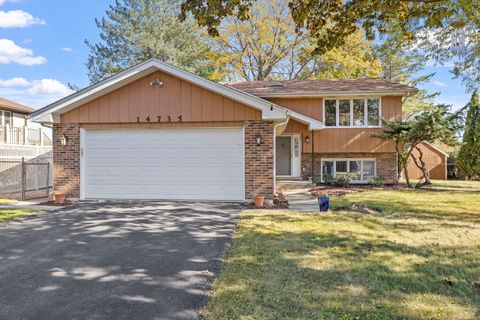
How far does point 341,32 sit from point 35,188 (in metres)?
13.2

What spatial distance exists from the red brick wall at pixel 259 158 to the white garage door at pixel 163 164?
10.2 inches

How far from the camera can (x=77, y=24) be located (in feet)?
79.6

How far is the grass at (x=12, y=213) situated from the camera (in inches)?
304

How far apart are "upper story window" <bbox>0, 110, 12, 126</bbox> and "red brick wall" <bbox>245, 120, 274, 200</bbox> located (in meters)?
19.9

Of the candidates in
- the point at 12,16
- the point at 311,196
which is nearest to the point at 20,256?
the point at 311,196

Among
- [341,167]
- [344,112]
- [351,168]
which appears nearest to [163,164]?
[341,167]

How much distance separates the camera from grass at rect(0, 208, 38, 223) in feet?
25.3

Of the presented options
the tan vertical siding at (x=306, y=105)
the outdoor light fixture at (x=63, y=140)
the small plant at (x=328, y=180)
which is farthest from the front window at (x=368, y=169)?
the outdoor light fixture at (x=63, y=140)

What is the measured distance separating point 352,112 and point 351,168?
274 centimetres

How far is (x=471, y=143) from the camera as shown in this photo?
14617mm

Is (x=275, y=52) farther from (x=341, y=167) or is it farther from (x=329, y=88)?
(x=341, y=167)

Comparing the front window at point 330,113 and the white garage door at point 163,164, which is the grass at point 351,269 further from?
the front window at point 330,113

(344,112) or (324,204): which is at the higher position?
(344,112)

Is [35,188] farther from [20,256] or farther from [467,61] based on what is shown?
[467,61]
